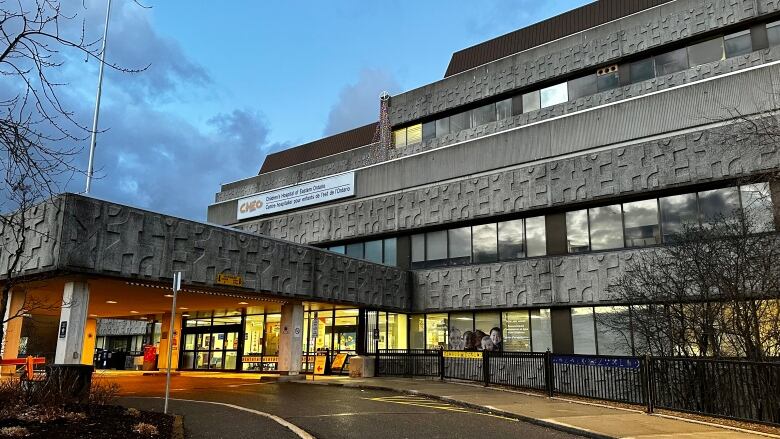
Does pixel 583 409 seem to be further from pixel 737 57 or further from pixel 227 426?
pixel 737 57

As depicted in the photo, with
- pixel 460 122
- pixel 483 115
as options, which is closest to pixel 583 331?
pixel 483 115

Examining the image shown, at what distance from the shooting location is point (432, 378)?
2588cm

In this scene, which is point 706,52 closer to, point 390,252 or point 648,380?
point 390,252

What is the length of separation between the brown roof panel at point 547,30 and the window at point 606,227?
460 inches

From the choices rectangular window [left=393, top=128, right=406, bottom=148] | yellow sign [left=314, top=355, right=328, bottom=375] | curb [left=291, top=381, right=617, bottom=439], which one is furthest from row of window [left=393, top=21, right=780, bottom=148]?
curb [left=291, top=381, right=617, bottom=439]

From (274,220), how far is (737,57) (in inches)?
1039

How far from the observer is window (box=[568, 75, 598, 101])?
28345 mm

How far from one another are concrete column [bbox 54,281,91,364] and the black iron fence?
13.3m

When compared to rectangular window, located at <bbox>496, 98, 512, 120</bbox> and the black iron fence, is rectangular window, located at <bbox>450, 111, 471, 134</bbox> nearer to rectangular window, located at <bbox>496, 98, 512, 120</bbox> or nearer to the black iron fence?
rectangular window, located at <bbox>496, 98, 512, 120</bbox>

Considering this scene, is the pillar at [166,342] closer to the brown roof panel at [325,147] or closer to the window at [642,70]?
the brown roof panel at [325,147]

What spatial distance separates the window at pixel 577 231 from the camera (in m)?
25.2

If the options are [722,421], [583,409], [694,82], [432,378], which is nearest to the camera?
[722,421]

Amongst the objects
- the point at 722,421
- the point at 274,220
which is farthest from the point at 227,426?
the point at 274,220

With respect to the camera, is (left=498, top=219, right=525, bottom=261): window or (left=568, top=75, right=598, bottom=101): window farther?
→ (left=568, top=75, right=598, bottom=101): window
